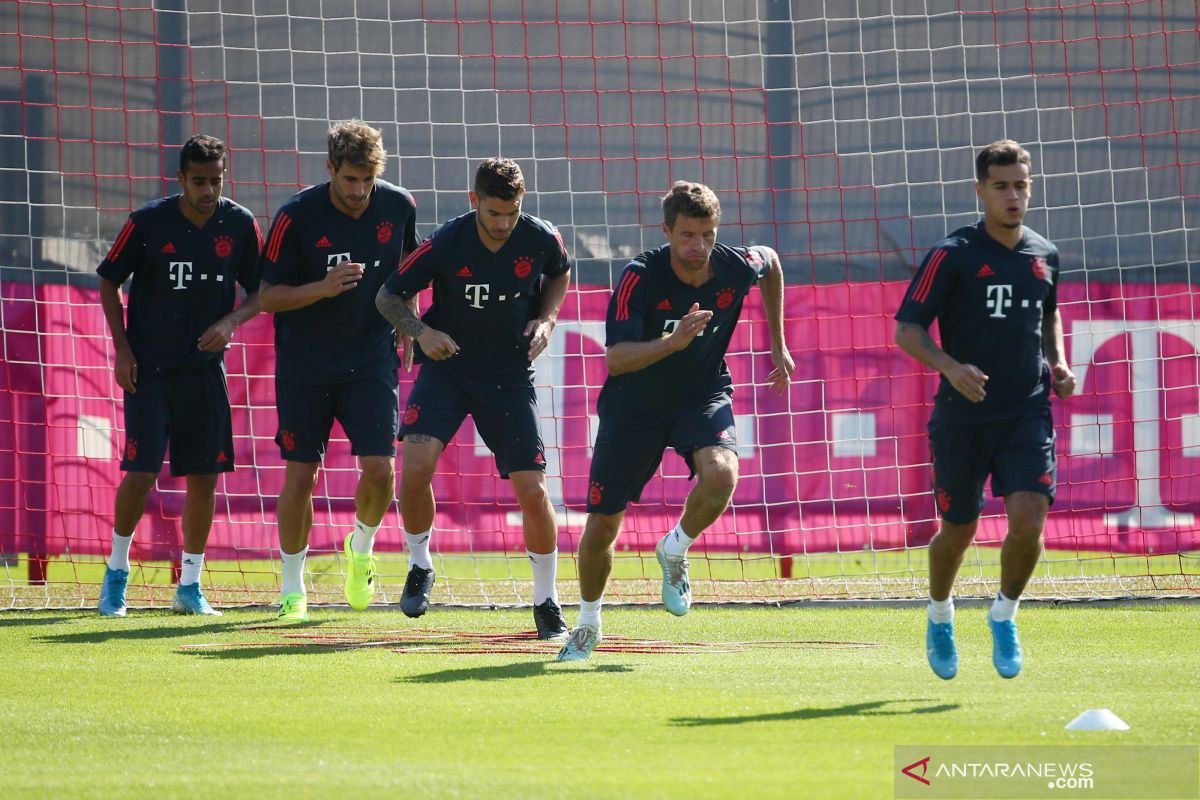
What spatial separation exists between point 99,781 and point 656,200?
9.41 meters

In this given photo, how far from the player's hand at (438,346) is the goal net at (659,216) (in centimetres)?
332

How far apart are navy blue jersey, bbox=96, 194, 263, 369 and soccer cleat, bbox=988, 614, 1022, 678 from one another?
4607mm

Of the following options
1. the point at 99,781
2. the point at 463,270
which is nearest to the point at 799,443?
the point at 463,270

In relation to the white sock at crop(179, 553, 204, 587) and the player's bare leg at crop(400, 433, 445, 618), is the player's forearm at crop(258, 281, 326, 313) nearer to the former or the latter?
the player's bare leg at crop(400, 433, 445, 618)

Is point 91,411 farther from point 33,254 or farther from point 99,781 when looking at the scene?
point 99,781

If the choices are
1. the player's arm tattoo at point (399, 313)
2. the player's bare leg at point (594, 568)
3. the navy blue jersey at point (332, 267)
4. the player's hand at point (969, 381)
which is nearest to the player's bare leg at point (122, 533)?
the navy blue jersey at point (332, 267)

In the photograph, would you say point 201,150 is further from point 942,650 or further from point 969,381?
point 942,650

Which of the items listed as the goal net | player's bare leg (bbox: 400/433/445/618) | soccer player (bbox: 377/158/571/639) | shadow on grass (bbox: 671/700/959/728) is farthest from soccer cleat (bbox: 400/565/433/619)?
shadow on grass (bbox: 671/700/959/728)

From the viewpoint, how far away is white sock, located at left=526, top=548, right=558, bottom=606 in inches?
298

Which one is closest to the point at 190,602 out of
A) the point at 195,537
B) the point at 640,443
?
the point at 195,537

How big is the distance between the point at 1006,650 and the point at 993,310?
1233 millimetres

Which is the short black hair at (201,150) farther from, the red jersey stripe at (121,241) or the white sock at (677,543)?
the white sock at (677,543)

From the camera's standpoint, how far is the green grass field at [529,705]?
4.20 meters

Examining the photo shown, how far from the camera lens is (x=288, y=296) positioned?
7914 millimetres
